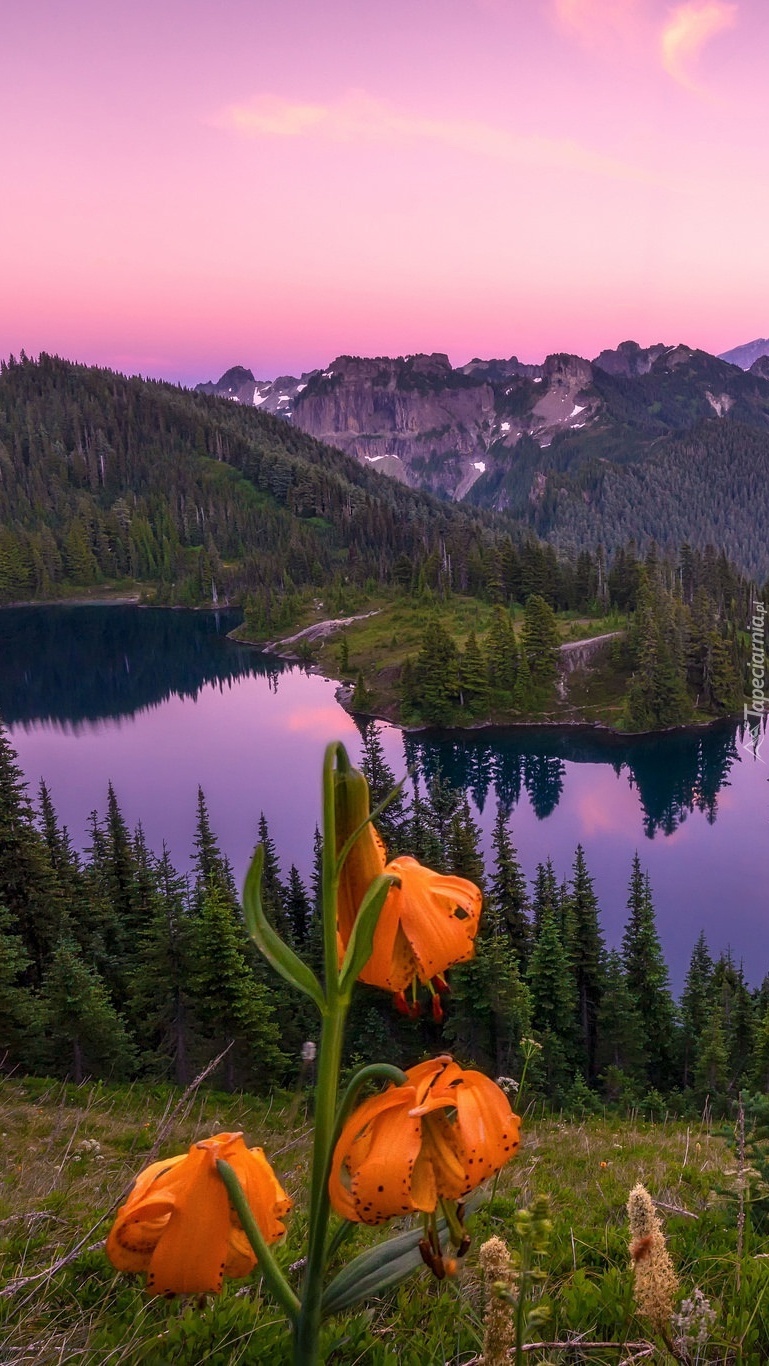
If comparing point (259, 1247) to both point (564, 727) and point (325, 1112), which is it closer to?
point (325, 1112)

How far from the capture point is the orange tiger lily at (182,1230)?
1175 mm

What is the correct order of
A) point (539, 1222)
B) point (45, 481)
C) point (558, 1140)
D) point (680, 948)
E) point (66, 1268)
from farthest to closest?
point (45, 481) < point (680, 948) < point (558, 1140) < point (66, 1268) < point (539, 1222)

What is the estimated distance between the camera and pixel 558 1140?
748cm

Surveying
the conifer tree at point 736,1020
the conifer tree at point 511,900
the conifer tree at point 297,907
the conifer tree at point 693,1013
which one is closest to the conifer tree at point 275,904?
the conifer tree at point 297,907

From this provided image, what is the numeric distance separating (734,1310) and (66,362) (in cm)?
21885

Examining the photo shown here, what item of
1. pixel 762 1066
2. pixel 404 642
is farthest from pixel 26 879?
pixel 404 642

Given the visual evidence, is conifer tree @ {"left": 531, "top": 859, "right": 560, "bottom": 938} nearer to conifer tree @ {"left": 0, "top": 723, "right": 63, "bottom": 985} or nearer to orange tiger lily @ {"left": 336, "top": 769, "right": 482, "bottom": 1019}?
conifer tree @ {"left": 0, "top": 723, "right": 63, "bottom": 985}

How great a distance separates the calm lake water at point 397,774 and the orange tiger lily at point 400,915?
31.1 meters

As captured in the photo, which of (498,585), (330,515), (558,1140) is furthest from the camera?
(330,515)

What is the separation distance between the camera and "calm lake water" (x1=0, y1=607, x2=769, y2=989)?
124ft

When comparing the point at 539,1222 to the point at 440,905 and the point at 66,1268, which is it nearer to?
the point at 440,905

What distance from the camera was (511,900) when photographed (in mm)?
23047

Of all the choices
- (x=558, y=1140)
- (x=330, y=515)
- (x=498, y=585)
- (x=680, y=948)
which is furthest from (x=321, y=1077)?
(x=330, y=515)

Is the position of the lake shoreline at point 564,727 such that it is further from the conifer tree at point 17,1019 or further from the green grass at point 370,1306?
the green grass at point 370,1306
